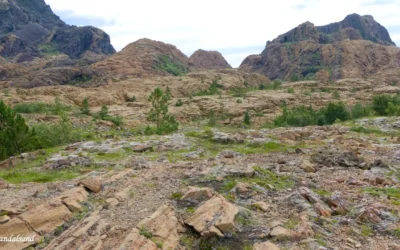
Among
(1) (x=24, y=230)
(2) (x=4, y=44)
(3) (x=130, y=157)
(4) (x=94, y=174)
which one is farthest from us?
(2) (x=4, y=44)

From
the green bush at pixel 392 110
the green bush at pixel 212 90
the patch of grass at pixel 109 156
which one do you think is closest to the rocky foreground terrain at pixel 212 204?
the patch of grass at pixel 109 156

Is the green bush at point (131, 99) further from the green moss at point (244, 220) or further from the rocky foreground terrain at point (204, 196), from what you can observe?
the green moss at point (244, 220)

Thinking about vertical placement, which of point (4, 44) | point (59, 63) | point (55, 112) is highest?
point (4, 44)

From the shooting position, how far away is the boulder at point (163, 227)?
10.4 metres

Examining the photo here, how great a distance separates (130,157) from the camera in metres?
24.2

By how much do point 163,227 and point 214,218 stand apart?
1805 millimetres

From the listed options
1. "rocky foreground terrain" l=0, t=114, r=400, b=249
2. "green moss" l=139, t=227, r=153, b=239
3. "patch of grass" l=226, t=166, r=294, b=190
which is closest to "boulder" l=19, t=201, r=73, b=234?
"rocky foreground terrain" l=0, t=114, r=400, b=249

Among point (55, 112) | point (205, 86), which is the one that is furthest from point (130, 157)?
point (205, 86)

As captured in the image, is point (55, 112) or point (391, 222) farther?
point (55, 112)

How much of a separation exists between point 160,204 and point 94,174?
7.11 meters

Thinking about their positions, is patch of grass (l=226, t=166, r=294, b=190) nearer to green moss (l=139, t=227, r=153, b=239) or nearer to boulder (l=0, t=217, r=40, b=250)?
green moss (l=139, t=227, r=153, b=239)

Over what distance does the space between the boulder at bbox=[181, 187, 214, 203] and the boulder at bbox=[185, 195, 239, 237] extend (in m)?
0.63

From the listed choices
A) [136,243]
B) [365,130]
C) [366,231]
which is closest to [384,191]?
[366,231]

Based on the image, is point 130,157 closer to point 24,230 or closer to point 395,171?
point 24,230
